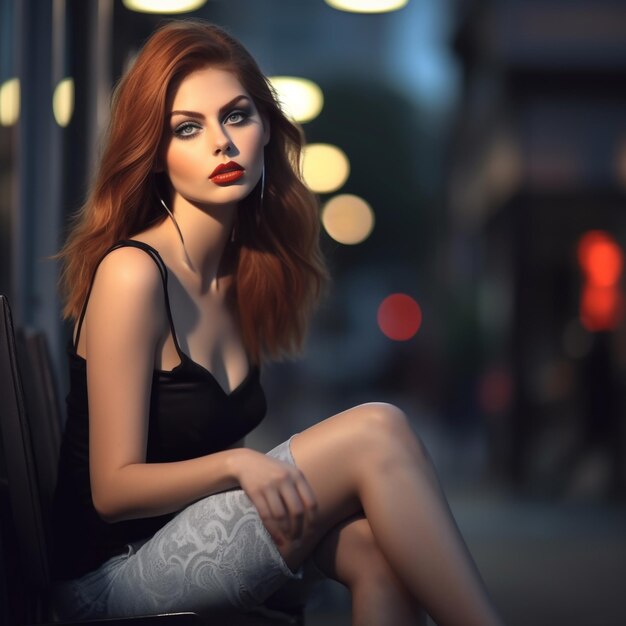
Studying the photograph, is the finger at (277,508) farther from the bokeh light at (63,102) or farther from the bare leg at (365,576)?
the bokeh light at (63,102)

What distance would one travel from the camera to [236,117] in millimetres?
2018

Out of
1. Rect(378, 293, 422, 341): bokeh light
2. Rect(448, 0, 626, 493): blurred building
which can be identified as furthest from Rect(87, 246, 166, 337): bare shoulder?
Rect(378, 293, 422, 341): bokeh light

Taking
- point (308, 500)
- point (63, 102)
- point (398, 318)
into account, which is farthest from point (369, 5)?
point (398, 318)

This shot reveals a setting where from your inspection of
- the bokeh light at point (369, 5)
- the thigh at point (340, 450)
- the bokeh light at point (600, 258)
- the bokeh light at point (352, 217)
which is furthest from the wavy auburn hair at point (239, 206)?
the bokeh light at point (600, 258)

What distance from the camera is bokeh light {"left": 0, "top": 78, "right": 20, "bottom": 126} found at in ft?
10.4

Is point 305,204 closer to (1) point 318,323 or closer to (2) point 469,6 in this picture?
(1) point 318,323

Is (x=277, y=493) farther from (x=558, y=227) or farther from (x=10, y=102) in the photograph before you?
(x=558, y=227)

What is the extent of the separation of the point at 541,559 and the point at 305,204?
362 centimetres

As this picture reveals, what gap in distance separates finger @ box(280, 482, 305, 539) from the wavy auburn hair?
0.57m

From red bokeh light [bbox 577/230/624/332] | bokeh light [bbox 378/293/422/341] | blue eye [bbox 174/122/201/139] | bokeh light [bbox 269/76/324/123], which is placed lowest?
bokeh light [bbox 378/293/422/341]

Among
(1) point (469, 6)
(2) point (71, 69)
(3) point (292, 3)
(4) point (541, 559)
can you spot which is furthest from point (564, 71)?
(2) point (71, 69)

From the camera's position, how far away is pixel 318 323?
26.6 feet

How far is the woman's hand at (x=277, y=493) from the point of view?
5.39 ft

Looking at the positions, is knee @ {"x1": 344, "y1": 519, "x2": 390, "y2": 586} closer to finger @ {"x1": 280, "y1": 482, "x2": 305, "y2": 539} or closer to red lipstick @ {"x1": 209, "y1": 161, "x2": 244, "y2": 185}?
finger @ {"x1": 280, "y1": 482, "x2": 305, "y2": 539}
